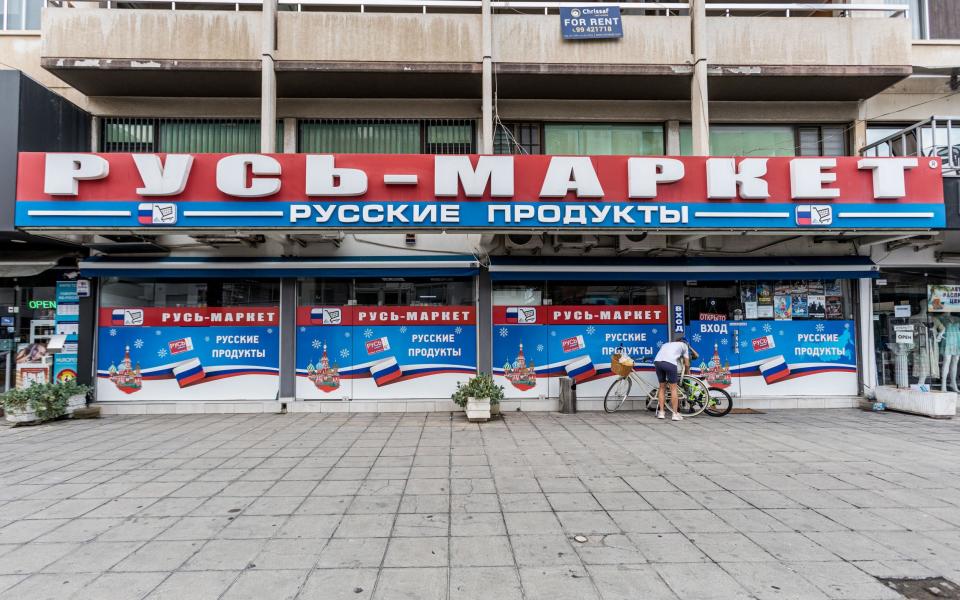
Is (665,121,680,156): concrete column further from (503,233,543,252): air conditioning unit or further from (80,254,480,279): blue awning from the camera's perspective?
(80,254,480,279): blue awning

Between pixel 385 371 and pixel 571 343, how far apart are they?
4.13 meters

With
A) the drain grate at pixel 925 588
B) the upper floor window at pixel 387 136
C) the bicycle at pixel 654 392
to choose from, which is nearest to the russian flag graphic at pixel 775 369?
the bicycle at pixel 654 392

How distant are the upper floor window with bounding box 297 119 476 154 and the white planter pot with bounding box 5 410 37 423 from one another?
24.2ft

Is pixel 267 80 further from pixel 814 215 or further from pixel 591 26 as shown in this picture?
pixel 814 215

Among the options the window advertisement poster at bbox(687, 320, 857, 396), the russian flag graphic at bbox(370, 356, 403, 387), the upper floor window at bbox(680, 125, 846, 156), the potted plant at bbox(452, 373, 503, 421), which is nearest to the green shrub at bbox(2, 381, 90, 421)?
the russian flag graphic at bbox(370, 356, 403, 387)

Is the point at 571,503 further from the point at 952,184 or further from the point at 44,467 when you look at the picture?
the point at 952,184

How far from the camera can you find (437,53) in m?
10.4

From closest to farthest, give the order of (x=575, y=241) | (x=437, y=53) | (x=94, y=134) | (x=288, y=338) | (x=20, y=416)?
1. (x=20, y=416)
2. (x=575, y=241)
3. (x=437, y=53)
4. (x=288, y=338)
5. (x=94, y=134)

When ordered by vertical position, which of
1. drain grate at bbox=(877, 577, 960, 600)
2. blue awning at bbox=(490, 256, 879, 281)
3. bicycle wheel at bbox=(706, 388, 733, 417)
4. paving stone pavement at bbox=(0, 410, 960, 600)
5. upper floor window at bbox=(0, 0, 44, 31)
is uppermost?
upper floor window at bbox=(0, 0, 44, 31)

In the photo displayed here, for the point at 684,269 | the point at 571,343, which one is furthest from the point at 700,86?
the point at 571,343

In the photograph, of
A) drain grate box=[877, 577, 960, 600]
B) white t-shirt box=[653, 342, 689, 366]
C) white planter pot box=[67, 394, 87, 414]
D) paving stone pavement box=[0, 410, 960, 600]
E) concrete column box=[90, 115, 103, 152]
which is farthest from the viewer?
concrete column box=[90, 115, 103, 152]

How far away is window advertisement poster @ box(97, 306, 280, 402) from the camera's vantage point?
1038 centimetres

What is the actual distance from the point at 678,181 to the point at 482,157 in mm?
3506

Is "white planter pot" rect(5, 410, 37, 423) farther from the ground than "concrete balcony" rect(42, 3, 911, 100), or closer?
closer
